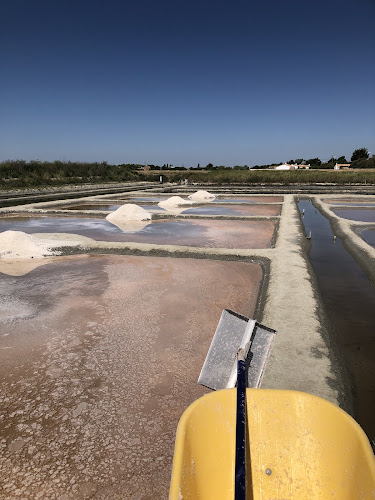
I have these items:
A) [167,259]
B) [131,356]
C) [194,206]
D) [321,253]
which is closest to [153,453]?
[131,356]

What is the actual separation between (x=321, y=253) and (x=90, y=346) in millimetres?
6080

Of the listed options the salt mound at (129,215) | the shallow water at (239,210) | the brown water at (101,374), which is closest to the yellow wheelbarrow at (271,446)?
the brown water at (101,374)

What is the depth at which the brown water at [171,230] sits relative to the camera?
8844mm

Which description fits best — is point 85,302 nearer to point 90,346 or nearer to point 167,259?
point 90,346

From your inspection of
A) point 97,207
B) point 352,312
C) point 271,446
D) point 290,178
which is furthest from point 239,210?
point 290,178

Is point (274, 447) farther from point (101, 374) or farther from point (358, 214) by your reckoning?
point (358, 214)

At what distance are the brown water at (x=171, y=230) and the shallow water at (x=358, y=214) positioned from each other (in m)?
3.40

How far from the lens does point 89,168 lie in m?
38.8

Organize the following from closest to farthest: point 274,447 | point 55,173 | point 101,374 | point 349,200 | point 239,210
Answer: point 274,447 < point 101,374 < point 239,210 < point 349,200 < point 55,173

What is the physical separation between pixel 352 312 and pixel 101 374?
10.9ft

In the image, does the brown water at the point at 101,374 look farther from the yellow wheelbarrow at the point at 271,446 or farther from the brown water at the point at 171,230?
the brown water at the point at 171,230

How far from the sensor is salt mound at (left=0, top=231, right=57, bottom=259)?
733 centimetres

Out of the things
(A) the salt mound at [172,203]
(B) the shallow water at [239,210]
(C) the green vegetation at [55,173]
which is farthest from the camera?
(C) the green vegetation at [55,173]

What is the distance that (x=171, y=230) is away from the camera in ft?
34.4
